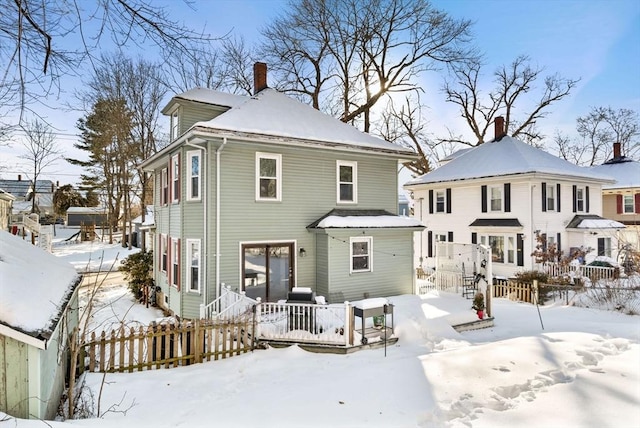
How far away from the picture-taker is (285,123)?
12.1 m

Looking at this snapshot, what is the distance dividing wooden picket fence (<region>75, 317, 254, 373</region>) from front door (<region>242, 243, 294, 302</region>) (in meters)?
2.94

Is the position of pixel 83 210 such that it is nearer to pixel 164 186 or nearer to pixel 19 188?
pixel 19 188

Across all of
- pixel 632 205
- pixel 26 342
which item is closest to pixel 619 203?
pixel 632 205

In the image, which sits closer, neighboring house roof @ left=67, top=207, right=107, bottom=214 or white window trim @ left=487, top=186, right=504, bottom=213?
white window trim @ left=487, top=186, right=504, bottom=213

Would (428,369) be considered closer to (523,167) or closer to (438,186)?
(523,167)

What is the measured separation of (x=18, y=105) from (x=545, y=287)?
17181 millimetres

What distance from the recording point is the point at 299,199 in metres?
12.1

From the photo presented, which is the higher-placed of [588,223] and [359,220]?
[359,220]

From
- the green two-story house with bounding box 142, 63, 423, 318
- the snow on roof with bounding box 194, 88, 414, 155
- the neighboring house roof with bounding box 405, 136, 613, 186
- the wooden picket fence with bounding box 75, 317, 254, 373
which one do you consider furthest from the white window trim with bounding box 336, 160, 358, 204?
the neighboring house roof with bounding box 405, 136, 613, 186

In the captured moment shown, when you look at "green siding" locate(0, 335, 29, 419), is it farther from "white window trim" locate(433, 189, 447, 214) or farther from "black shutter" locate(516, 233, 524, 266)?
"white window trim" locate(433, 189, 447, 214)

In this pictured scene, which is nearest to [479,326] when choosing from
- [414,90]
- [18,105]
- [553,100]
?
[18,105]

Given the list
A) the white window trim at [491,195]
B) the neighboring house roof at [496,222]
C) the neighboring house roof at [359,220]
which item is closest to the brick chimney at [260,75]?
the neighboring house roof at [359,220]

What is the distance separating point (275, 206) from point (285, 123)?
3.00 m

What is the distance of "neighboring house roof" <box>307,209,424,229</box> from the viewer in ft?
38.0
